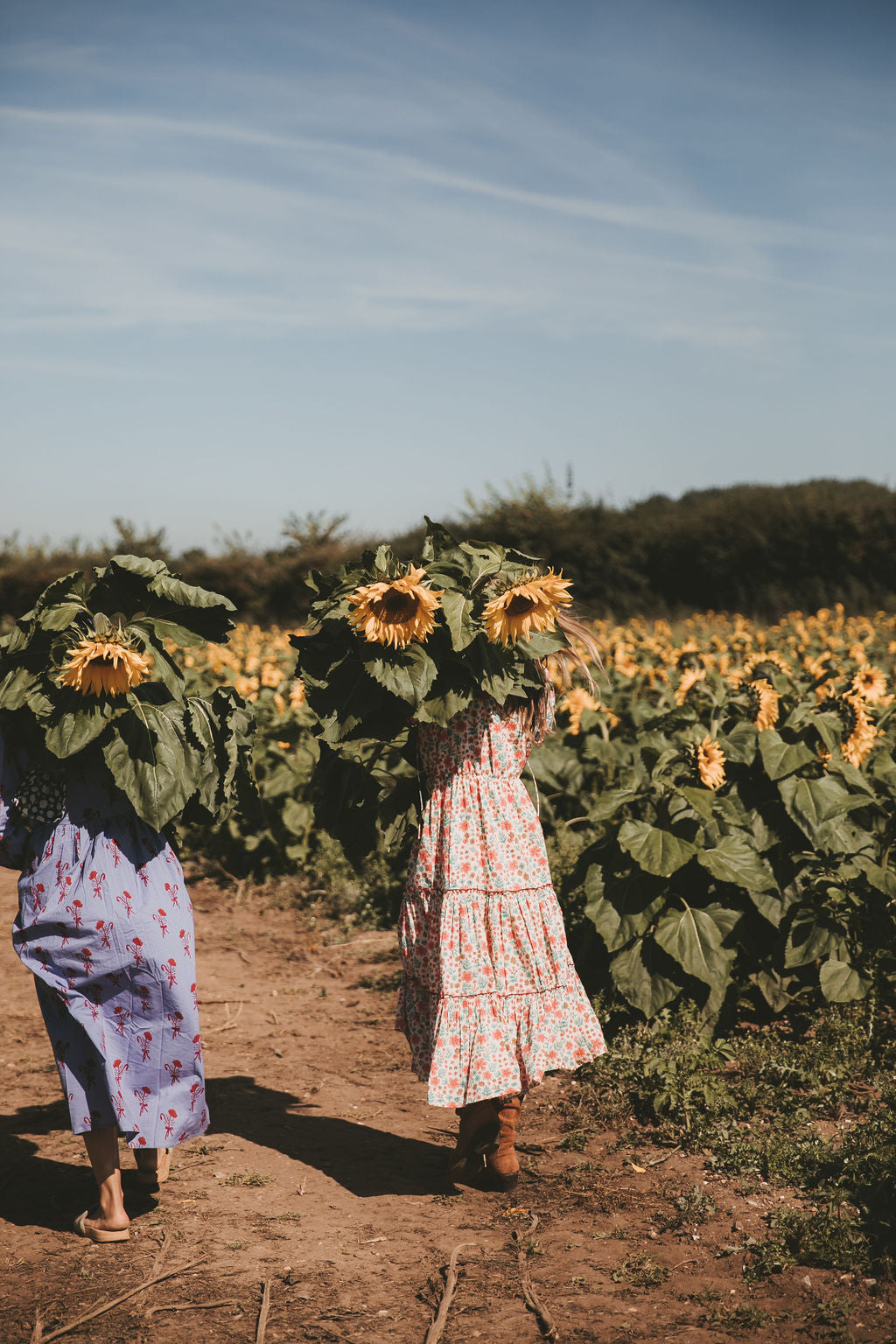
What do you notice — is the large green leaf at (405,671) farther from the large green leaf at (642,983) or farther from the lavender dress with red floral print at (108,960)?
the large green leaf at (642,983)

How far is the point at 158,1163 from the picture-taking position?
3293 mm

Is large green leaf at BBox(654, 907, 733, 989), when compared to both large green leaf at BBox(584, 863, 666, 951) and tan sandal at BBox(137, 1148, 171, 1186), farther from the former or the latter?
tan sandal at BBox(137, 1148, 171, 1186)

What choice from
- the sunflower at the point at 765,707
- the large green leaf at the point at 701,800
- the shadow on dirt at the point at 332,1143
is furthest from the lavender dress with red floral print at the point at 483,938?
the sunflower at the point at 765,707

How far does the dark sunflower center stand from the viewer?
3109mm

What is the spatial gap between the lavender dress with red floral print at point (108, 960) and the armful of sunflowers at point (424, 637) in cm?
65

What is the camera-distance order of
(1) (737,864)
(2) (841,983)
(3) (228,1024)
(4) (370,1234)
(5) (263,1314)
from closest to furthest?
(5) (263,1314)
(4) (370,1234)
(2) (841,983)
(1) (737,864)
(3) (228,1024)

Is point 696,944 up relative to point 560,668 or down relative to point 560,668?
down

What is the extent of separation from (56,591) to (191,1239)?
177 cm

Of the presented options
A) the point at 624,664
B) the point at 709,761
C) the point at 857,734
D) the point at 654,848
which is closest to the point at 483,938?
the point at 654,848

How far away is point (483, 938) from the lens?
124 inches

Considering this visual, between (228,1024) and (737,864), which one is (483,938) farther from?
(228,1024)

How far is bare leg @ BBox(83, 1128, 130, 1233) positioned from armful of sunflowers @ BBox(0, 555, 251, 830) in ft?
2.82

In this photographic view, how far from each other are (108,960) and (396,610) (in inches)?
46.9

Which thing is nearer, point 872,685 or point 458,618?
point 458,618
